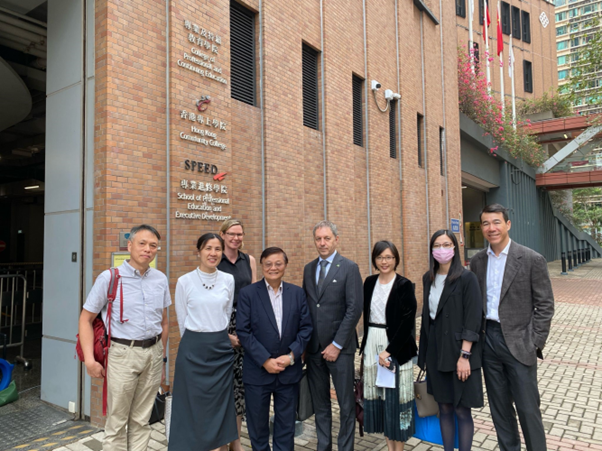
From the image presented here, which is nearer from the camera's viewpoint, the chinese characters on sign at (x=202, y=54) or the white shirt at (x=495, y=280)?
the white shirt at (x=495, y=280)

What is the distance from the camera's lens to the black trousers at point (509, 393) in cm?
326

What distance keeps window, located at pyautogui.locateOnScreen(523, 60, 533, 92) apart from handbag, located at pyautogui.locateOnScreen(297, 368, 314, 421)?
40730 mm

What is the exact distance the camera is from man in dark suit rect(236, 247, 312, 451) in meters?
3.36

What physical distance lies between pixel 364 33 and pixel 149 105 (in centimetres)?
676

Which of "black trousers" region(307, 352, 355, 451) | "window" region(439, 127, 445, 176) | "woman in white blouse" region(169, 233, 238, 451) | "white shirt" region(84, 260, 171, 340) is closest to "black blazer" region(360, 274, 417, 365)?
"black trousers" region(307, 352, 355, 451)

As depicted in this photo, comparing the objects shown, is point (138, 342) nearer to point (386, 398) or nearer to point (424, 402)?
point (386, 398)

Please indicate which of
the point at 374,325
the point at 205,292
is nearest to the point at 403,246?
the point at 374,325

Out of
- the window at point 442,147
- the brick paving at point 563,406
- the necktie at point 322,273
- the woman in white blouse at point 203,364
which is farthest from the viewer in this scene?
the window at point 442,147

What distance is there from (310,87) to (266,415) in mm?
6649

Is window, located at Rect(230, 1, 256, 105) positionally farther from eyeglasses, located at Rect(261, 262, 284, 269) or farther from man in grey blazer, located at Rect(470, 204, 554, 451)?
man in grey blazer, located at Rect(470, 204, 554, 451)

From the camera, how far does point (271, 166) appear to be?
6.96 metres

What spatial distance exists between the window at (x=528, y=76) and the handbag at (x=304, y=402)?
134 ft

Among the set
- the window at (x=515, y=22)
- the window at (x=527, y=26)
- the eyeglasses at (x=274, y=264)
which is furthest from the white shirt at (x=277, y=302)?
the window at (x=527, y=26)

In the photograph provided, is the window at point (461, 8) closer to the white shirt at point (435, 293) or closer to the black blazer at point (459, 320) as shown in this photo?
the white shirt at point (435, 293)
